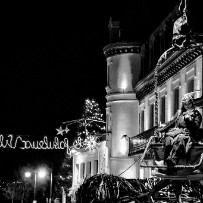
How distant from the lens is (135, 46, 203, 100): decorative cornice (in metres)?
31.2

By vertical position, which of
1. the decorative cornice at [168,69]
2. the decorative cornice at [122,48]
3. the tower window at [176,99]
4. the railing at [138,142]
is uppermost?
the decorative cornice at [122,48]

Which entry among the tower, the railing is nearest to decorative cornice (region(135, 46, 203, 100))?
the tower

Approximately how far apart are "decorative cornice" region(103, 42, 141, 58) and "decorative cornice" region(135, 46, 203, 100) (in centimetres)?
362

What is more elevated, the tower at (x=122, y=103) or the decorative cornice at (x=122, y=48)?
the decorative cornice at (x=122, y=48)

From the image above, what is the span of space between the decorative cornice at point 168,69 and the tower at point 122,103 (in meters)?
1.55

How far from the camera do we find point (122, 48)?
4856 centimetres

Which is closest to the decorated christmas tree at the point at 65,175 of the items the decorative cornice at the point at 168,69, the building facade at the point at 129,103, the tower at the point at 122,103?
the building facade at the point at 129,103

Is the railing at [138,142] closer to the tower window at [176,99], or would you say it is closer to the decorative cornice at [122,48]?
the tower window at [176,99]

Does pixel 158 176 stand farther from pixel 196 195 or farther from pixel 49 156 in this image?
pixel 49 156

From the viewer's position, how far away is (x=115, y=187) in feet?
29.1

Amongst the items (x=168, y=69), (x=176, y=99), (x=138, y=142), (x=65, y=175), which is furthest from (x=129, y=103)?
(x=65, y=175)

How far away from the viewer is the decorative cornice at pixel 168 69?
102 feet

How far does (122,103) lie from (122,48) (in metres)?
4.40

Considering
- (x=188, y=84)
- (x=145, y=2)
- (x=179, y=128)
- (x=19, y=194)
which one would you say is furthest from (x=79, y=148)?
(x=179, y=128)
